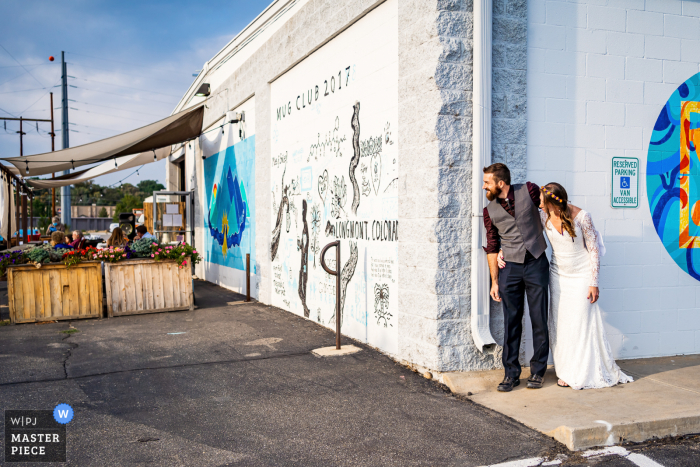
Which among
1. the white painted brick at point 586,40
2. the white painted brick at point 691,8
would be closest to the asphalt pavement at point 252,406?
the white painted brick at point 586,40

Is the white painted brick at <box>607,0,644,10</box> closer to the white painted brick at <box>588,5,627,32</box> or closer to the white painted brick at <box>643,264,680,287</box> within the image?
the white painted brick at <box>588,5,627,32</box>

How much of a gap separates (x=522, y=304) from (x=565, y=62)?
258 centimetres

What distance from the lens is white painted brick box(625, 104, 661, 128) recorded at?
19.2ft

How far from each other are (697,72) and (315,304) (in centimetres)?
571

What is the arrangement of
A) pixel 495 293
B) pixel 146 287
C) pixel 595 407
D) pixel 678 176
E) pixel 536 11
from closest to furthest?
1. pixel 595 407
2. pixel 495 293
3. pixel 536 11
4. pixel 678 176
5. pixel 146 287

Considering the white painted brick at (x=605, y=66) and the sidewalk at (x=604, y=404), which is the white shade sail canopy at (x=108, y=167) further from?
the sidewalk at (x=604, y=404)

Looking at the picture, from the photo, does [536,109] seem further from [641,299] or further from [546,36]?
[641,299]

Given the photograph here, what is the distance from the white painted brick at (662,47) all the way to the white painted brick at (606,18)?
15.1 inches

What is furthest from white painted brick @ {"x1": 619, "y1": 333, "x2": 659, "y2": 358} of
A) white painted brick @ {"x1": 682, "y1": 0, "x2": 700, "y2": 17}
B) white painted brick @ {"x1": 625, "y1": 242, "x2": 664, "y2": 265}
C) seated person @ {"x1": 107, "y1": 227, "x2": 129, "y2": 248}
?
seated person @ {"x1": 107, "y1": 227, "x2": 129, "y2": 248}

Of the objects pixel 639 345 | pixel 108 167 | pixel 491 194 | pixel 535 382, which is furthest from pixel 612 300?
pixel 108 167

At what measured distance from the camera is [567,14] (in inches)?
222

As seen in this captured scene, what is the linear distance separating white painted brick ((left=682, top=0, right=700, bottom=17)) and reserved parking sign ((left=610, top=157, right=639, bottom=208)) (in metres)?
1.80

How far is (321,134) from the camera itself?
8.09 metres

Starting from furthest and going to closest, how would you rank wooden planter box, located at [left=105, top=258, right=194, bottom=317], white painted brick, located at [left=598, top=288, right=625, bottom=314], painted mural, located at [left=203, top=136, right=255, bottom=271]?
painted mural, located at [left=203, top=136, right=255, bottom=271] → wooden planter box, located at [left=105, top=258, right=194, bottom=317] → white painted brick, located at [left=598, top=288, right=625, bottom=314]
